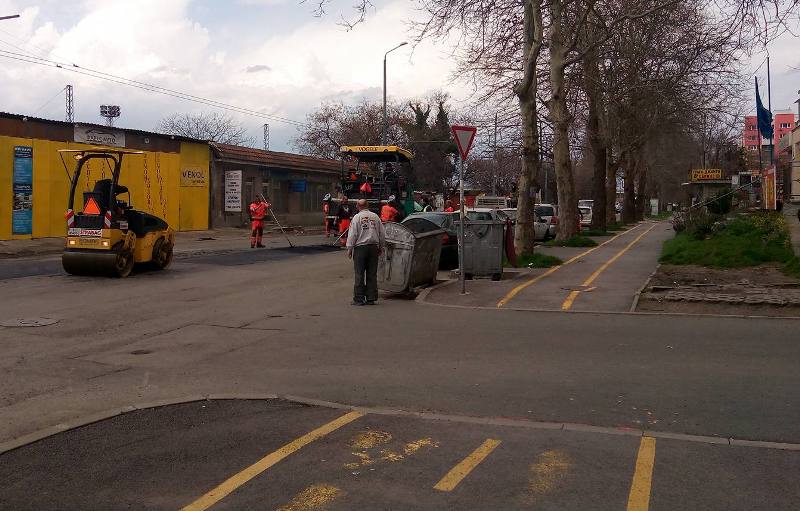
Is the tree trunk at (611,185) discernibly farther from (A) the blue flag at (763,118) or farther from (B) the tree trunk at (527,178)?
(B) the tree trunk at (527,178)

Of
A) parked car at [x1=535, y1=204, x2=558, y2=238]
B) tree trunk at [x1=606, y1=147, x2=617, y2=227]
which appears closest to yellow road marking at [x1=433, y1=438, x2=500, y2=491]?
parked car at [x1=535, y1=204, x2=558, y2=238]

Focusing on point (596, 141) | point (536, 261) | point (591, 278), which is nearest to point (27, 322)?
point (591, 278)

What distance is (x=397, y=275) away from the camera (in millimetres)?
13445

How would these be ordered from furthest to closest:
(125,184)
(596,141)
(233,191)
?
(233,191) → (596,141) → (125,184)

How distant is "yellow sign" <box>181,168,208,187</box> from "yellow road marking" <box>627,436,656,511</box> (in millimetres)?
31322

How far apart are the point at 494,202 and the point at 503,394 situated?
117 ft

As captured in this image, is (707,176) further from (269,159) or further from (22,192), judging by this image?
(22,192)

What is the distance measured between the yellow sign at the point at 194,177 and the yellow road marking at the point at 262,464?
30.0 metres

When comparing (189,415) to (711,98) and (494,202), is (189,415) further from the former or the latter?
(494,202)

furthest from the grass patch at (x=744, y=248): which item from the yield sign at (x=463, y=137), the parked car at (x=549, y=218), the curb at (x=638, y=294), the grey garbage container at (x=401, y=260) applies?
the parked car at (x=549, y=218)

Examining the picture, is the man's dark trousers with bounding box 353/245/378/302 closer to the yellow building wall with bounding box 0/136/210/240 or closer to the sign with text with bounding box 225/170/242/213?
the yellow building wall with bounding box 0/136/210/240

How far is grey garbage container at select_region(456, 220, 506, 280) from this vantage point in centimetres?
1542

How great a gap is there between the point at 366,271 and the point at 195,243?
686 inches

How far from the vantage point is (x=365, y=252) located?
12461mm
